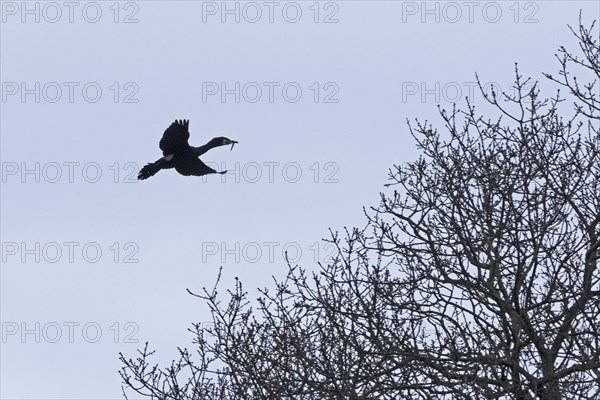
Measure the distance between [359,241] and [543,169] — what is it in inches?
74.1

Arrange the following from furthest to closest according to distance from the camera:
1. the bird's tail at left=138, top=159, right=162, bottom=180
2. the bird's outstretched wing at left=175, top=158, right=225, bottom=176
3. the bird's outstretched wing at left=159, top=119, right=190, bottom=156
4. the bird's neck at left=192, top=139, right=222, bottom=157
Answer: the bird's outstretched wing at left=175, top=158, right=225, bottom=176 < the bird's neck at left=192, top=139, right=222, bottom=157 < the bird's tail at left=138, top=159, right=162, bottom=180 < the bird's outstretched wing at left=159, top=119, right=190, bottom=156

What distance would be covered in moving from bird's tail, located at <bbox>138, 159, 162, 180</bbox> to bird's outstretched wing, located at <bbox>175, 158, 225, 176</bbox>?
370 mm

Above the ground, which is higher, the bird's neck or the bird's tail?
the bird's neck

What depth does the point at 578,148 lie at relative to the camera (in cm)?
1243

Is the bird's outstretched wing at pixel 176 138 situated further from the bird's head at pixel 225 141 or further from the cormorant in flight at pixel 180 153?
the bird's head at pixel 225 141

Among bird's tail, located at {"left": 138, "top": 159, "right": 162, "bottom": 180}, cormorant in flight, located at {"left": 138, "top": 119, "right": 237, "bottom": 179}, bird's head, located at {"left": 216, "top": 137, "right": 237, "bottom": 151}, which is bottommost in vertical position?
bird's tail, located at {"left": 138, "top": 159, "right": 162, "bottom": 180}

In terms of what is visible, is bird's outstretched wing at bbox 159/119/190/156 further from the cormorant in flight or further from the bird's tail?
the bird's tail

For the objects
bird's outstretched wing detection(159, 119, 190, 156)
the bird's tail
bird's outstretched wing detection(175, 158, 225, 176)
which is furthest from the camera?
bird's outstretched wing detection(175, 158, 225, 176)

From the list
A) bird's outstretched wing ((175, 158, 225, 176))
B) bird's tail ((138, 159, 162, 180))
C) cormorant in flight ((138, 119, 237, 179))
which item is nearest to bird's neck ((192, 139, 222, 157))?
cormorant in flight ((138, 119, 237, 179))

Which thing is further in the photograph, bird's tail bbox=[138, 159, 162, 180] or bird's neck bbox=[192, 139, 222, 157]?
bird's neck bbox=[192, 139, 222, 157]

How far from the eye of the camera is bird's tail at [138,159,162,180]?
16312 millimetres

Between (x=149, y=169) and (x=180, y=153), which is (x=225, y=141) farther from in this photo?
(x=149, y=169)

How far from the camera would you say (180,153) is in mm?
16500

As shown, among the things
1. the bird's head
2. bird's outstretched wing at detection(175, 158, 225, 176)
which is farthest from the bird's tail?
the bird's head
